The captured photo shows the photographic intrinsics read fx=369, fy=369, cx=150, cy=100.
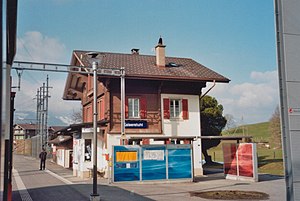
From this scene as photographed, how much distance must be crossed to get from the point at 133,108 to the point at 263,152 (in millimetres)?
25252

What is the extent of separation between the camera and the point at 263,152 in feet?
142

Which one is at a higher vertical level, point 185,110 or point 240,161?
point 185,110

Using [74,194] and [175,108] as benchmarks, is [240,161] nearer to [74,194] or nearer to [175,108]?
[175,108]

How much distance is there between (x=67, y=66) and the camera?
20609 millimetres

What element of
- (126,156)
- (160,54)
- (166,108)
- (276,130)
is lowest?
(126,156)

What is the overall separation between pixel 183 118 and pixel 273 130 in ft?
70.5

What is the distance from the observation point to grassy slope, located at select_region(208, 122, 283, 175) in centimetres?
Result: 2798

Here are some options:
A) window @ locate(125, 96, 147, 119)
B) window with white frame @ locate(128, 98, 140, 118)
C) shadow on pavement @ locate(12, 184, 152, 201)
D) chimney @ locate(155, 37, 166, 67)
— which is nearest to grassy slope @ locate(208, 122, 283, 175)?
chimney @ locate(155, 37, 166, 67)

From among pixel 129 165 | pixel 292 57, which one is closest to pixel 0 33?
pixel 292 57

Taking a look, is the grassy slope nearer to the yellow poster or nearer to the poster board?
the poster board

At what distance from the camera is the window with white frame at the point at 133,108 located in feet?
75.9

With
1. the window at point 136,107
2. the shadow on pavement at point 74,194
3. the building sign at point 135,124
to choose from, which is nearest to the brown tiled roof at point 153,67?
the window at point 136,107

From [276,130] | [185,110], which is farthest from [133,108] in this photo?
[276,130]

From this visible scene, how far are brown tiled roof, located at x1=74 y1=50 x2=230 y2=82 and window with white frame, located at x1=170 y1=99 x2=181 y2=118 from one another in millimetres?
1662
